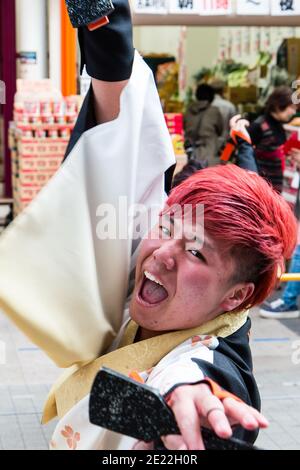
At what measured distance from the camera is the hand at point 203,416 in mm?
1234

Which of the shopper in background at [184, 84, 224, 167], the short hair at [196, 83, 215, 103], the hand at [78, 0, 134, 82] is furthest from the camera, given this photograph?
the short hair at [196, 83, 215, 103]

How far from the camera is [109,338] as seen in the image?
1.71 m

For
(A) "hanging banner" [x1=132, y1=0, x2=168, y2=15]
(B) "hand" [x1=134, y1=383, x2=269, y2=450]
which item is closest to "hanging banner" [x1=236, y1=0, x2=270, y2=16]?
(A) "hanging banner" [x1=132, y1=0, x2=168, y2=15]

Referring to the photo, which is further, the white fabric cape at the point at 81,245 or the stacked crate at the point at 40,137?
the stacked crate at the point at 40,137

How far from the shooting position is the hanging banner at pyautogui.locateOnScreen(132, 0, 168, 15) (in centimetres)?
742

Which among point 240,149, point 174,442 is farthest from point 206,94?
point 174,442

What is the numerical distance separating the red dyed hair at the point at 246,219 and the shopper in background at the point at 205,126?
8.69m

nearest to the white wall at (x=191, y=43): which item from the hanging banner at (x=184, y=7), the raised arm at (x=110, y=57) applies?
the hanging banner at (x=184, y=7)

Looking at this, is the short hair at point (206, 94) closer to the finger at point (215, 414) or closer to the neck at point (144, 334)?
the neck at point (144, 334)

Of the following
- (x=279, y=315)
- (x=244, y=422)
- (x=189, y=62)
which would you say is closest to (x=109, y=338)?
(x=244, y=422)

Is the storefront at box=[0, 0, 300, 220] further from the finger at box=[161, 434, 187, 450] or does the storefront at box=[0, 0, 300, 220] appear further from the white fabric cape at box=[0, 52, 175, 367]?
the finger at box=[161, 434, 187, 450]

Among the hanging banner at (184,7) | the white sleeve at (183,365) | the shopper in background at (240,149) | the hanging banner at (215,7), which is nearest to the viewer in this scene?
the white sleeve at (183,365)

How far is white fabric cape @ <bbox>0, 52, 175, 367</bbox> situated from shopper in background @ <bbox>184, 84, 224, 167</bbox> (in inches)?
342

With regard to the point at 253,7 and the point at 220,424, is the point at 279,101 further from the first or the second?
the point at 220,424
